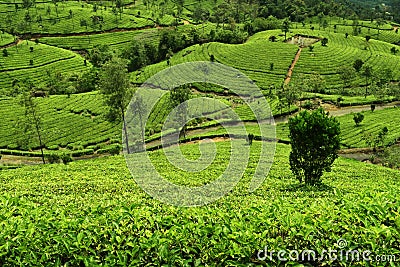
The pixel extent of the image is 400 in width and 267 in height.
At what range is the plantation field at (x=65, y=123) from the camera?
54188 millimetres

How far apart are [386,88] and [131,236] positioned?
78850mm

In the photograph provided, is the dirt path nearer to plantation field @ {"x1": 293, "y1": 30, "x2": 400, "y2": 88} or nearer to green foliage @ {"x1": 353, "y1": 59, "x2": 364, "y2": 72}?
plantation field @ {"x1": 293, "y1": 30, "x2": 400, "y2": 88}

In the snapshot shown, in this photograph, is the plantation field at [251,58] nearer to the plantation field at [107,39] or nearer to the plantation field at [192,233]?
the plantation field at [107,39]

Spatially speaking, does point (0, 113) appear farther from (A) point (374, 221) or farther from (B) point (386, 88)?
(B) point (386, 88)

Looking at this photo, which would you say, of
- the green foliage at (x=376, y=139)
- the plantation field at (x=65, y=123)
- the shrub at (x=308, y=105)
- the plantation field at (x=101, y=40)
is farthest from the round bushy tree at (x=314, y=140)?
the plantation field at (x=101, y=40)

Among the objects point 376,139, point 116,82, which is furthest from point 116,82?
point 376,139

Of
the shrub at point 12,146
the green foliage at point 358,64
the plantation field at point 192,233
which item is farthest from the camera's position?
the green foliage at point 358,64

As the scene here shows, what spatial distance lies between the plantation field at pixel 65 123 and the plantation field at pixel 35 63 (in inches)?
757

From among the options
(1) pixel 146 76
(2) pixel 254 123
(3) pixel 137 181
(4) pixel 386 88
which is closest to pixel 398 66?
(4) pixel 386 88

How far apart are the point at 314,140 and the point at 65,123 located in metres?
50.9

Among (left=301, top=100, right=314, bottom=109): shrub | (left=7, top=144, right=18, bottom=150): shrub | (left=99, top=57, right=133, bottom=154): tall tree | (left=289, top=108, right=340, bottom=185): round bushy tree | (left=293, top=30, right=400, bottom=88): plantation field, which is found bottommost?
(left=7, top=144, right=18, bottom=150): shrub

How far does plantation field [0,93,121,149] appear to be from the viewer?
178 feet

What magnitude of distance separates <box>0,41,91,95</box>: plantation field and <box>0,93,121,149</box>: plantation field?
19.2m

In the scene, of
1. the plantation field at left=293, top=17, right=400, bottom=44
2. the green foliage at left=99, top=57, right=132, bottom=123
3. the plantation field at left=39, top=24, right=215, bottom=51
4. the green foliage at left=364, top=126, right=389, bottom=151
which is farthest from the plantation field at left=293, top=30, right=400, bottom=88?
the green foliage at left=99, top=57, right=132, bottom=123
